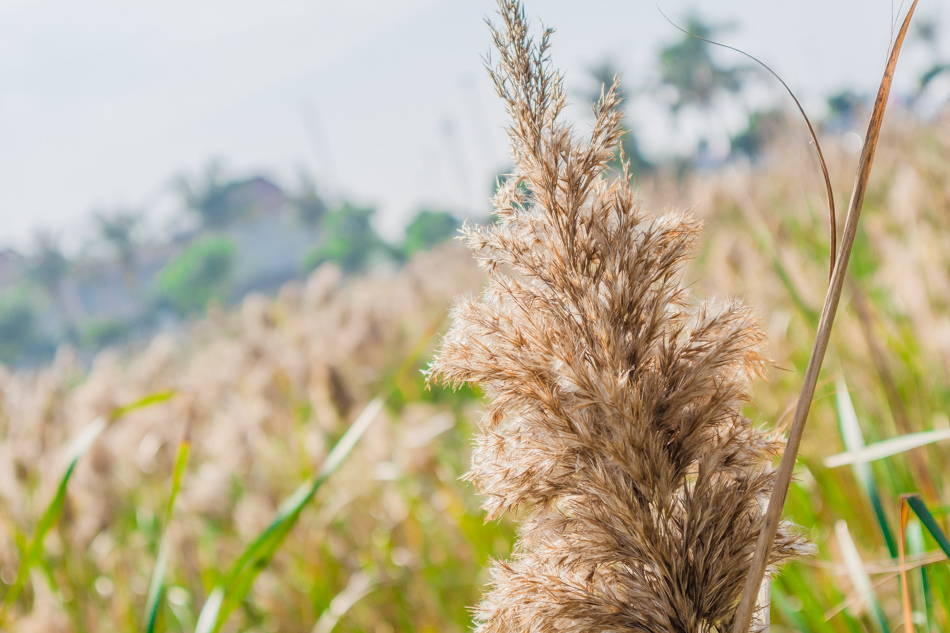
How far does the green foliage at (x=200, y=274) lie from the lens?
53.1 metres

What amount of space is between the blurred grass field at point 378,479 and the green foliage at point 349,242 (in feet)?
167

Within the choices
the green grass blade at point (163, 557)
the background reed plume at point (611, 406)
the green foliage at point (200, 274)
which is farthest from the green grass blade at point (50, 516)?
the green foliage at point (200, 274)

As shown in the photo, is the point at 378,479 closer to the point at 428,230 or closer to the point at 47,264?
the point at 428,230

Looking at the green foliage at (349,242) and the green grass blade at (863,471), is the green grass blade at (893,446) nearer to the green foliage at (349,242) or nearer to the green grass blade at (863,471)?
the green grass blade at (863,471)

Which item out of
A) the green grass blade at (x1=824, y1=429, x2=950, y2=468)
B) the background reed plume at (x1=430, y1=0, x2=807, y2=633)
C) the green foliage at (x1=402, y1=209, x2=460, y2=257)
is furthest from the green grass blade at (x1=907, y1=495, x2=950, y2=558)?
the green foliage at (x1=402, y1=209, x2=460, y2=257)

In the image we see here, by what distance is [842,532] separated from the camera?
4.79ft

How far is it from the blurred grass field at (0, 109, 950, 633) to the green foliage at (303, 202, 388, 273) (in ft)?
167

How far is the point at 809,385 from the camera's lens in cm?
63

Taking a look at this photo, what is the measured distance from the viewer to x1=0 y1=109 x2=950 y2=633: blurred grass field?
78.4 inches

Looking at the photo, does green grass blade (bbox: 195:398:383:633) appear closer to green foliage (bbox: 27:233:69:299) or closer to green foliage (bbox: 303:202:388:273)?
green foliage (bbox: 303:202:388:273)

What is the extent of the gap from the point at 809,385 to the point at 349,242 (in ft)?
188

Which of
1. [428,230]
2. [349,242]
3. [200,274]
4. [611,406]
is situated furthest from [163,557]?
[349,242]

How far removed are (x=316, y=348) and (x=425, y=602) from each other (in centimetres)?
185

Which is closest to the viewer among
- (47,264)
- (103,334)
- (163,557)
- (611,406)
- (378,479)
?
(611,406)
